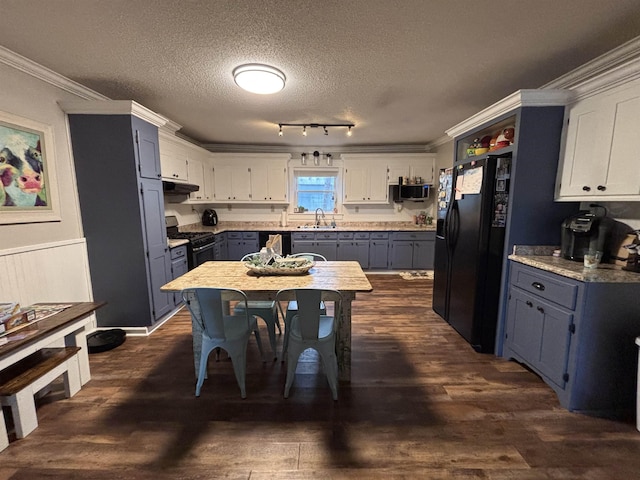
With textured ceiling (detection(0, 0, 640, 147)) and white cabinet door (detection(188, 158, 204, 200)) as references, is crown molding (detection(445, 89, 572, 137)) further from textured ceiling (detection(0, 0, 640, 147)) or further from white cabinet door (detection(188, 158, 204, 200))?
white cabinet door (detection(188, 158, 204, 200))

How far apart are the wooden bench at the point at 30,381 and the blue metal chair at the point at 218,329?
871 mm

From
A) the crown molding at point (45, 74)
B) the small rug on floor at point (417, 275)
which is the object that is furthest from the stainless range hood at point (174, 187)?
the small rug on floor at point (417, 275)

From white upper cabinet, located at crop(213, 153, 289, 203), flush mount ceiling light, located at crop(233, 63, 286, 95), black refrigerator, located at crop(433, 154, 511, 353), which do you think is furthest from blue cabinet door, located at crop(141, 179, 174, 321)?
black refrigerator, located at crop(433, 154, 511, 353)

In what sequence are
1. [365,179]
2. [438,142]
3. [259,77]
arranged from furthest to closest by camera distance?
[365,179], [438,142], [259,77]

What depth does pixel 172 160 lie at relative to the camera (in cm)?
377

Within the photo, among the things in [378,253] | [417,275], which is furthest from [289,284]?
[417,275]

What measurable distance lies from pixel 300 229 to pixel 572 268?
3.81m

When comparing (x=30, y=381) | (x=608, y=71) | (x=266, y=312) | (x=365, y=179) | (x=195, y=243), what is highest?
(x=608, y=71)

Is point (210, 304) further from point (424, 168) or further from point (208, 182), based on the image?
point (424, 168)

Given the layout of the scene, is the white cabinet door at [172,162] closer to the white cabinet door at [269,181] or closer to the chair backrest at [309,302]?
the white cabinet door at [269,181]

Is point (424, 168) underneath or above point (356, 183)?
above

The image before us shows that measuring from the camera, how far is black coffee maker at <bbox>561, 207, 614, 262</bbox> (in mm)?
1961

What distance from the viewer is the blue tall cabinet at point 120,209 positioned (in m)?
2.57

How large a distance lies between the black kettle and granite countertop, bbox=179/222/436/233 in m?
0.08
